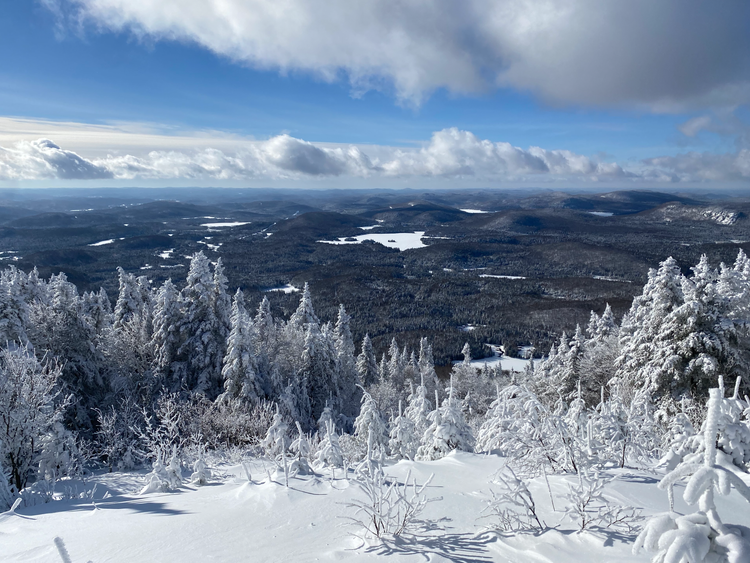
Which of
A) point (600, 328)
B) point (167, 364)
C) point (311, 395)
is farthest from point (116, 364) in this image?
point (600, 328)

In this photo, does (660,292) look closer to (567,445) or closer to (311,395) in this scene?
(567,445)

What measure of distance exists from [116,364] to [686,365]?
34800 millimetres

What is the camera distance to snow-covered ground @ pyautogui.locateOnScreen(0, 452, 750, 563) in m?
6.00

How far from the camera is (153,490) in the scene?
1104cm

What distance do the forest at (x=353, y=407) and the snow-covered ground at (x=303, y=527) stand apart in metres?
0.37

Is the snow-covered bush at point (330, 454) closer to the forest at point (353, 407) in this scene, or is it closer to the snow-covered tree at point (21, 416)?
the forest at point (353, 407)

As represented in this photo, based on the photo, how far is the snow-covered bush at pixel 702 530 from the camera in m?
2.89

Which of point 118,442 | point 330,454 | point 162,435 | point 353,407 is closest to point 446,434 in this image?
point 330,454

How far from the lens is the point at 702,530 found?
299 cm

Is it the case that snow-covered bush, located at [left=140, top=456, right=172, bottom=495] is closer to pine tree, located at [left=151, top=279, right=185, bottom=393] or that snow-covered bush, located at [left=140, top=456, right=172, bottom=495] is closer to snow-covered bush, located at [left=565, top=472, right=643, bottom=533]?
snow-covered bush, located at [left=565, top=472, right=643, bottom=533]

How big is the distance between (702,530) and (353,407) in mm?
37307

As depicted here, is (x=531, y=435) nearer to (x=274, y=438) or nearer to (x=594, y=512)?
(x=594, y=512)

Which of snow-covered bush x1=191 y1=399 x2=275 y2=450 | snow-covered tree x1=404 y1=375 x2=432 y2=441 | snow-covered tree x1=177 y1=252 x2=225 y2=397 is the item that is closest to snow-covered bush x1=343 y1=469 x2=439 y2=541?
snow-covered tree x1=404 y1=375 x2=432 y2=441

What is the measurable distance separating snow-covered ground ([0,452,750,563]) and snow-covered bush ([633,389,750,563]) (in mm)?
2688
